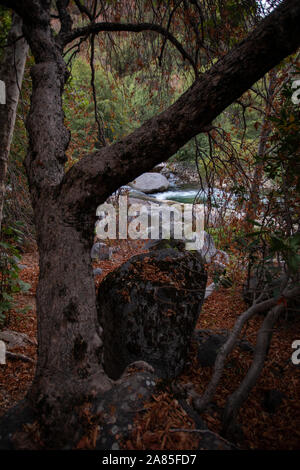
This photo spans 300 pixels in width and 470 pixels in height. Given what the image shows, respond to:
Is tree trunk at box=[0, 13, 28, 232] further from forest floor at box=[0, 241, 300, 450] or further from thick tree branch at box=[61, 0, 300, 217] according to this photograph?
forest floor at box=[0, 241, 300, 450]

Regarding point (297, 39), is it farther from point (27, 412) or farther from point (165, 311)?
point (27, 412)

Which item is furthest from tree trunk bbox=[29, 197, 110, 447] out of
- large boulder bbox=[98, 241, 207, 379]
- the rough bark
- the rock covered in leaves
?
the rock covered in leaves

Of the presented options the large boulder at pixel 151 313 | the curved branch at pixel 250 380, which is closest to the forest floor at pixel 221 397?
the curved branch at pixel 250 380

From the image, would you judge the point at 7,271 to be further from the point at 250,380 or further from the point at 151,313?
the point at 250,380

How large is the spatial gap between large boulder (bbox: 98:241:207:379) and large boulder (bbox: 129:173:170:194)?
467 inches

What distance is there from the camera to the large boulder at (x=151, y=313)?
7.92ft

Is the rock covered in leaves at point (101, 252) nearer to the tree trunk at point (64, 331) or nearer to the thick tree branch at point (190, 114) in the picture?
the tree trunk at point (64, 331)

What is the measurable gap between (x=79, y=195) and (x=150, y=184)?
43.0 ft

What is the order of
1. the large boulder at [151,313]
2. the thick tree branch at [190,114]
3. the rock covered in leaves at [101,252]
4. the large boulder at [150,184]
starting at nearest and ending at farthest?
the thick tree branch at [190,114] → the large boulder at [151,313] → the rock covered in leaves at [101,252] → the large boulder at [150,184]

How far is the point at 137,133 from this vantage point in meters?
1.73

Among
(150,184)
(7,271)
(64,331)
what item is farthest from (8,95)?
(150,184)

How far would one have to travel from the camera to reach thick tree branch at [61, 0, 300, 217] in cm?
137

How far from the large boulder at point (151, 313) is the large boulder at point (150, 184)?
11.9 metres

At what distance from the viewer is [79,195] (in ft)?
5.94
